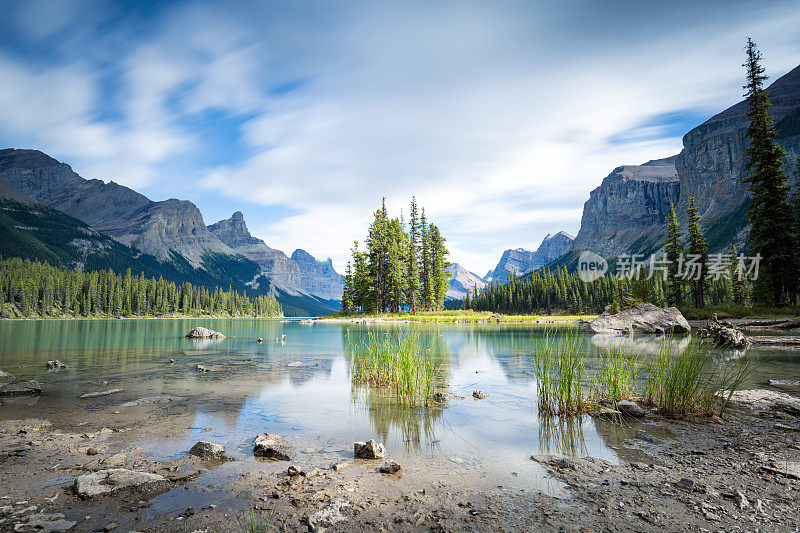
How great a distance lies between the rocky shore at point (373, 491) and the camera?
4520 millimetres

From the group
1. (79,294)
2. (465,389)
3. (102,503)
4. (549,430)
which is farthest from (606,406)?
(79,294)

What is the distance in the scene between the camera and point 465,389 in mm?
13516

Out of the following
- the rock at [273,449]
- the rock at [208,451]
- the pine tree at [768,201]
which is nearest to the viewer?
the rock at [208,451]

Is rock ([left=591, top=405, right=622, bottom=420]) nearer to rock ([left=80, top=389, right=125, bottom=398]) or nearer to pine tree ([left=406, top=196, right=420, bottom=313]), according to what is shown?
rock ([left=80, top=389, right=125, bottom=398])

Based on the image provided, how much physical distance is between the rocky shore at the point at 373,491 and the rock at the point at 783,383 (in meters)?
7.22

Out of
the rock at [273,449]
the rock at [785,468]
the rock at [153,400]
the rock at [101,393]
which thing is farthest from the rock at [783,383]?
the rock at [101,393]

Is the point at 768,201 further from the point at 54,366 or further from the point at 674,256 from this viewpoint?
the point at 54,366

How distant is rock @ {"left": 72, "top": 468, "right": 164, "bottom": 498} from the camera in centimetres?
524

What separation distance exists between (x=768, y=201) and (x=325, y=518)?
162ft

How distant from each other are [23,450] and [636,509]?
34.4 ft

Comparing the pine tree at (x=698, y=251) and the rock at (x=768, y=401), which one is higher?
the pine tree at (x=698, y=251)

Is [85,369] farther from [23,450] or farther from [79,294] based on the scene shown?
[79,294]

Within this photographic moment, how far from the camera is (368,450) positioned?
6969 mm

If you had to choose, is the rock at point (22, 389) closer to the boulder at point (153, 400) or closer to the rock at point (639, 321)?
the boulder at point (153, 400)
